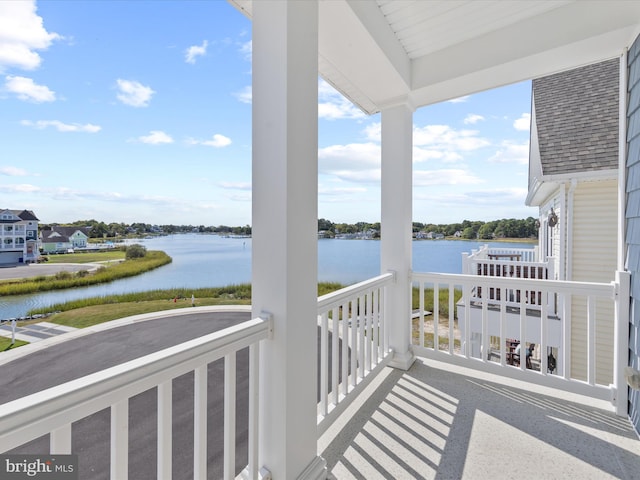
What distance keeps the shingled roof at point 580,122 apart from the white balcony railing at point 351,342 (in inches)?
130

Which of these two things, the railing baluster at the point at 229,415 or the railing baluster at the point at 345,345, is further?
the railing baluster at the point at 345,345

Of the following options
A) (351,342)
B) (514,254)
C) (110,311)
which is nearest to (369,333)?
(351,342)

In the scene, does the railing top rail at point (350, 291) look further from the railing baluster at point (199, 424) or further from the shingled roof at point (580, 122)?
the shingled roof at point (580, 122)

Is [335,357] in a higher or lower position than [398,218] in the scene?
lower

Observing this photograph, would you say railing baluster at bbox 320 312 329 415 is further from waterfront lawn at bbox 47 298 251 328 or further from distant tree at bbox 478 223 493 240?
distant tree at bbox 478 223 493 240

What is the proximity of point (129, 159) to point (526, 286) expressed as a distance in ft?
10.1

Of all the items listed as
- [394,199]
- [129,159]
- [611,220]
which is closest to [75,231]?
[129,159]

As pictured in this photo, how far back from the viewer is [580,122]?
442cm

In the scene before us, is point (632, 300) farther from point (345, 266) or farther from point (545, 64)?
point (345, 266)

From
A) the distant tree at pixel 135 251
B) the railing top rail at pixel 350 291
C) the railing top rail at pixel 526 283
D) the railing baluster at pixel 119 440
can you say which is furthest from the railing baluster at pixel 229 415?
the railing top rail at pixel 526 283

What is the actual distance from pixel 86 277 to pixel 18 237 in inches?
9.6

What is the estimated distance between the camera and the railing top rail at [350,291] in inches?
75.5

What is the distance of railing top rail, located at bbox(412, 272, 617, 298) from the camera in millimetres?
2357

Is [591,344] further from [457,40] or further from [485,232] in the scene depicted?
[485,232]
